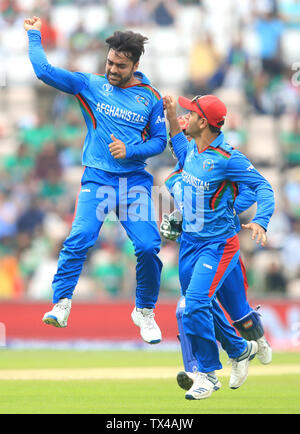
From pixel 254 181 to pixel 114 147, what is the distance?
4.00 feet

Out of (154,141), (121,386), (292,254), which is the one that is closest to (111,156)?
(154,141)

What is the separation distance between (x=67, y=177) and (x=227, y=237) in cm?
899

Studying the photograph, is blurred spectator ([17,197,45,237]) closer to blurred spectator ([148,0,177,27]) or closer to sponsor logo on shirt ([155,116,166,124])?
blurred spectator ([148,0,177,27])

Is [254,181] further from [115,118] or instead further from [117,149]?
[115,118]

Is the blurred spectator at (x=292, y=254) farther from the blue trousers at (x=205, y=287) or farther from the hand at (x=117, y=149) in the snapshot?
the hand at (x=117, y=149)

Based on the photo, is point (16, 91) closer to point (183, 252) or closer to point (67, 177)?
point (67, 177)

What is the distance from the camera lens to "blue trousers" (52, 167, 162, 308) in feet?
28.5

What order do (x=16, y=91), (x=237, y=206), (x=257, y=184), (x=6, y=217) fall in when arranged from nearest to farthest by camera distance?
(x=257, y=184)
(x=237, y=206)
(x=6, y=217)
(x=16, y=91)

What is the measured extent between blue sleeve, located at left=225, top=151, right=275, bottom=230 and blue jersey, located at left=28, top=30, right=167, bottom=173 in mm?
696

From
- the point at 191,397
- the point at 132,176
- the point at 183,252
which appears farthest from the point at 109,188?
the point at 191,397

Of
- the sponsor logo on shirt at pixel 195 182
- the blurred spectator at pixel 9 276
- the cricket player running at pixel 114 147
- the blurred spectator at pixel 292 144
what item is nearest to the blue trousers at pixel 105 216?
the cricket player running at pixel 114 147

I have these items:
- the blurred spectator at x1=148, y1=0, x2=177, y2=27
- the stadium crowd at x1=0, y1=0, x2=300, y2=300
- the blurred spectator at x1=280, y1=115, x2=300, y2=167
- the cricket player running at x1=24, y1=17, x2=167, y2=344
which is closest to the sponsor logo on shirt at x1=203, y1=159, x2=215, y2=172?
the cricket player running at x1=24, y1=17, x2=167, y2=344

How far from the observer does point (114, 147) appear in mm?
8648

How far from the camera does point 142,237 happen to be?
8906 mm
